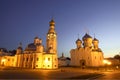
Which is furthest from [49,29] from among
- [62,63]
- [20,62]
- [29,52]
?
[62,63]

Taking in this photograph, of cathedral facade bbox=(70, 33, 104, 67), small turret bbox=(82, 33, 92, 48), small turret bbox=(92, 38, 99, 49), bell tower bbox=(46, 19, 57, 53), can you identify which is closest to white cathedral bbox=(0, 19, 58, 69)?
bell tower bbox=(46, 19, 57, 53)

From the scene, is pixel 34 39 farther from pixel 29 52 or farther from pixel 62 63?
pixel 62 63

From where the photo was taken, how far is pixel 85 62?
257ft

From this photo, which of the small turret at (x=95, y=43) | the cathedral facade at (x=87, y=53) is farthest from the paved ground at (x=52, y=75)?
the small turret at (x=95, y=43)

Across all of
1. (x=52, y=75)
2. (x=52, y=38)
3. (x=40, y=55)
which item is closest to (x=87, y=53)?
(x=52, y=38)

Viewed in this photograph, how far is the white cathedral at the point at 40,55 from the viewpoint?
6888 centimetres

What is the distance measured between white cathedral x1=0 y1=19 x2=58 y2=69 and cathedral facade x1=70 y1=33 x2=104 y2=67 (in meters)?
Result: 11.5

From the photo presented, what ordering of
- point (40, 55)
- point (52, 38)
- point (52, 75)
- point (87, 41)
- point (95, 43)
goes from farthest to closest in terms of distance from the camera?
point (95, 43) < point (87, 41) < point (52, 38) < point (40, 55) < point (52, 75)

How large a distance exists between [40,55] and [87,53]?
2160 cm

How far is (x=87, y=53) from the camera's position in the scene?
78.6m

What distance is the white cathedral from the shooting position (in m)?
68.9

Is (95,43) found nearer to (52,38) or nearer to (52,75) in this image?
(52,38)

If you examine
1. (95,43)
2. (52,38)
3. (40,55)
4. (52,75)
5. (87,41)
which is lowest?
(52,75)

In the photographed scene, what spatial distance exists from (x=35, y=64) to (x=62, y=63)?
3386cm
